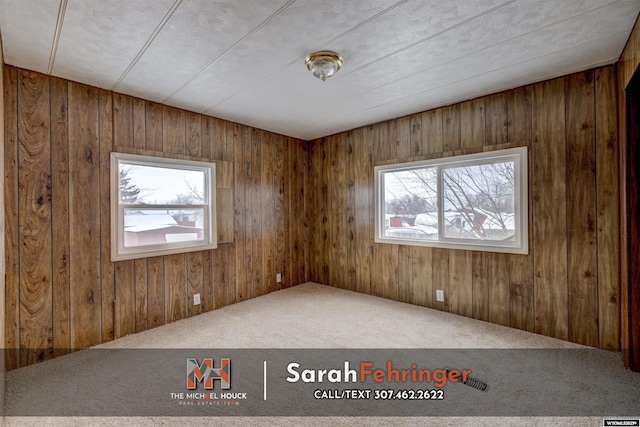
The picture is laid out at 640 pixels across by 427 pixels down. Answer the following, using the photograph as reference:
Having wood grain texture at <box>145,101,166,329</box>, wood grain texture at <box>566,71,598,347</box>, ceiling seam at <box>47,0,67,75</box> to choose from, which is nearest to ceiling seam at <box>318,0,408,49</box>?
ceiling seam at <box>47,0,67,75</box>

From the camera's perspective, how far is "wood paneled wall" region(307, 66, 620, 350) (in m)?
2.41

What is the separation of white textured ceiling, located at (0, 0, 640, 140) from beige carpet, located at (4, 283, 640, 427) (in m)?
2.33

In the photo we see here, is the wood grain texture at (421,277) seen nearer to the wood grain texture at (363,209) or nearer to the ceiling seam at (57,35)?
the wood grain texture at (363,209)

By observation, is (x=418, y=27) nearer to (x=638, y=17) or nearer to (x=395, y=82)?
(x=395, y=82)

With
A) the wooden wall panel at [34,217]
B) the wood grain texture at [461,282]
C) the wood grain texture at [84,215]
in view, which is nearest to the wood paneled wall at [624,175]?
the wood grain texture at [461,282]

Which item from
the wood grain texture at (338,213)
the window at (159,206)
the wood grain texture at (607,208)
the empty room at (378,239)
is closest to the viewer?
the empty room at (378,239)

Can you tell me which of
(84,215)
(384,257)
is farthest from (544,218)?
(84,215)

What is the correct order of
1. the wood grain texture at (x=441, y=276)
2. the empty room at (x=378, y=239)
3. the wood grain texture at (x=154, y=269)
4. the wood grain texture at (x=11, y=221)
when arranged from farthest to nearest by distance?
the wood grain texture at (x=441, y=276)
the wood grain texture at (x=154, y=269)
the wood grain texture at (x=11, y=221)
the empty room at (x=378, y=239)

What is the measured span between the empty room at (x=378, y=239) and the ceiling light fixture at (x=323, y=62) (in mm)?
25

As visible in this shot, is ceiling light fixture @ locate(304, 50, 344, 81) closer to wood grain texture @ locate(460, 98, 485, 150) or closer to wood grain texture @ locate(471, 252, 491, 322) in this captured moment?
wood grain texture @ locate(460, 98, 485, 150)

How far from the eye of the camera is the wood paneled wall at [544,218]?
241 cm

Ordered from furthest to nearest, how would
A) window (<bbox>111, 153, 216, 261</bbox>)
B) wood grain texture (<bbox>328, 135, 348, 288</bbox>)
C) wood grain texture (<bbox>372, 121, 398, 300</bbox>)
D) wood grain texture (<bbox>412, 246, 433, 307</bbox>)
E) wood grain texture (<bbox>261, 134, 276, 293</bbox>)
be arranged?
wood grain texture (<bbox>328, 135, 348, 288</bbox>) → wood grain texture (<bbox>261, 134, 276, 293</bbox>) → wood grain texture (<bbox>372, 121, 398, 300</bbox>) → wood grain texture (<bbox>412, 246, 433, 307</bbox>) → window (<bbox>111, 153, 216, 261</bbox>)

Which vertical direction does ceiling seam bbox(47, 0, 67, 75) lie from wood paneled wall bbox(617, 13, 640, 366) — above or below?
above

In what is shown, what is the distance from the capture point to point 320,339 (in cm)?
269
